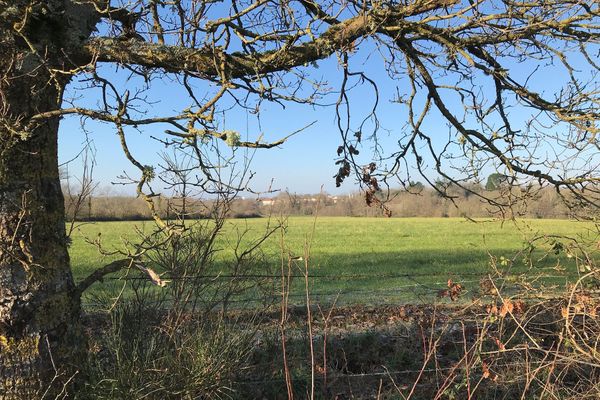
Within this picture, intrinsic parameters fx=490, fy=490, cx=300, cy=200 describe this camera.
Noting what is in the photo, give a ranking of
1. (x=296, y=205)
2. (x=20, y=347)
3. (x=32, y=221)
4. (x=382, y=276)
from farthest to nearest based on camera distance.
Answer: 1. (x=382, y=276)
2. (x=296, y=205)
3. (x=32, y=221)
4. (x=20, y=347)

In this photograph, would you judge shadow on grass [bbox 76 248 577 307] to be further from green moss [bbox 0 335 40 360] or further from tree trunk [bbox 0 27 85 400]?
green moss [bbox 0 335 40 360]

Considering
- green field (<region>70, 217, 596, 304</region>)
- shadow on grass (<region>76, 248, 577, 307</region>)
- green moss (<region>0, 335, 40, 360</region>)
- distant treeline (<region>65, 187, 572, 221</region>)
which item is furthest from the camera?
green field (<region>70, 217, 596, 304</region>)

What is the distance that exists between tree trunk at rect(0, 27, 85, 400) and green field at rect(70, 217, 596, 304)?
419mm

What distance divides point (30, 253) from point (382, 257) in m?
18.4

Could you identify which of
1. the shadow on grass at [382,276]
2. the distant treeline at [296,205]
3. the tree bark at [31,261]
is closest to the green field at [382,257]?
the shadow on grass at [382,276]

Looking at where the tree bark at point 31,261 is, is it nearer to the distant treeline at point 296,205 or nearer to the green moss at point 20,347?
the green moss at point 20,347

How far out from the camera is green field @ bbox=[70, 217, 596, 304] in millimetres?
5035

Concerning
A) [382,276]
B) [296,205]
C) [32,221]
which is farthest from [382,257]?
[32,221]

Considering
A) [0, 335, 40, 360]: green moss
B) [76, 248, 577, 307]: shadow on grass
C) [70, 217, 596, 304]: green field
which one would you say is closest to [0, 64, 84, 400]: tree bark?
[0, 335, 40, 360]: green moss

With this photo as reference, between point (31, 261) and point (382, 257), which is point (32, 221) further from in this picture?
point (382, 257)

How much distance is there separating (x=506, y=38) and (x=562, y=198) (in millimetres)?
1853

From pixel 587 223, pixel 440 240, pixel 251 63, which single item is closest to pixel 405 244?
pixel 440 240

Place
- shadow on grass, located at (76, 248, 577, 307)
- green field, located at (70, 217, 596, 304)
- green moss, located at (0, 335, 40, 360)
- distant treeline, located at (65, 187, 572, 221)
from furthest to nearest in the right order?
1. green field, located at (70, 217, 596, 304)
2. shadow on grass, located at (76, 248, 577, 307)
3. distant treeline, located at (65, 187, 572, 221)
4. green moss, located at (0, 335, 40, 360)

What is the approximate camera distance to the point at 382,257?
20.9 meters
